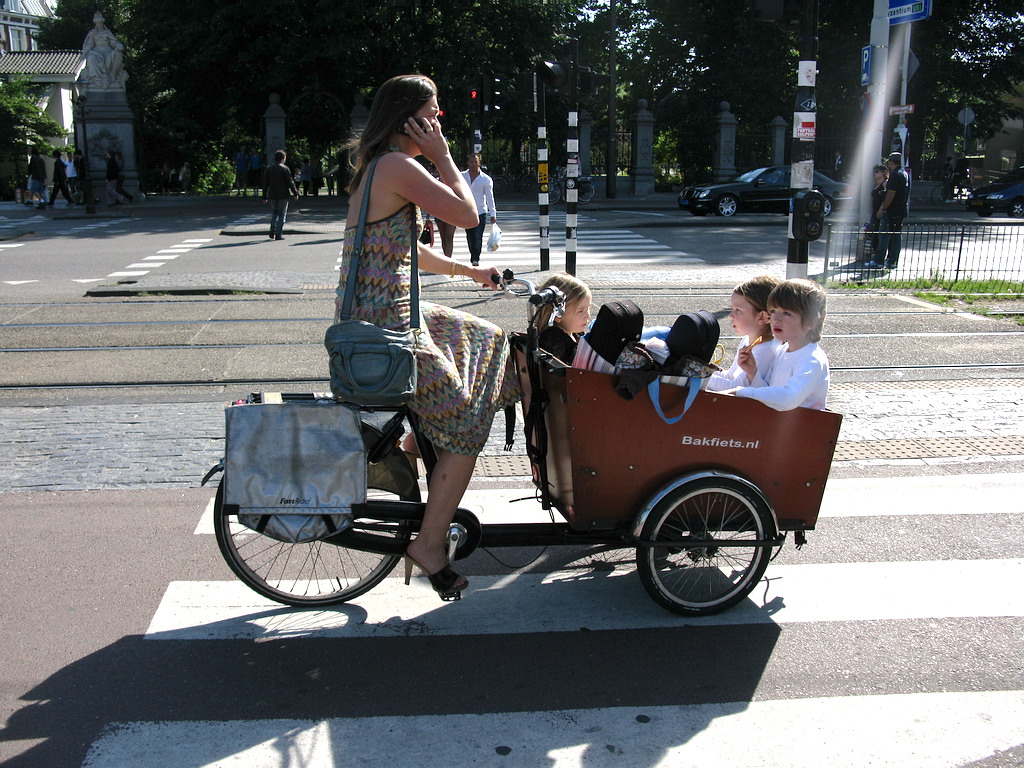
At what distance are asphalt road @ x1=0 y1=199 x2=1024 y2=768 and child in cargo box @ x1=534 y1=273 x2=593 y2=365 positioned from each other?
3.28 ft

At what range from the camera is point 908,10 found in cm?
1459

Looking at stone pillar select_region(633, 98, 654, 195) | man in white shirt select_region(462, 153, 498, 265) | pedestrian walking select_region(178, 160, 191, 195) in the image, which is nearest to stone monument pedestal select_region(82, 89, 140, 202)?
pedestrian walking select_region(178, 160, 191, 195)

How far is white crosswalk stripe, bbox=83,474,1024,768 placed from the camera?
2871 mm

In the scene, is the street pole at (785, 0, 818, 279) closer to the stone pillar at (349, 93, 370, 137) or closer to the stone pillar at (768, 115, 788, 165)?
the stone pillar at (349, 93, 370, 137)

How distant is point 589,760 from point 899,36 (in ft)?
73.9

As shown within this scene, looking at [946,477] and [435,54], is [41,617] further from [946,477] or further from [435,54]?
[435,54]

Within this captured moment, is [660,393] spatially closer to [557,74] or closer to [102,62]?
[557,74]

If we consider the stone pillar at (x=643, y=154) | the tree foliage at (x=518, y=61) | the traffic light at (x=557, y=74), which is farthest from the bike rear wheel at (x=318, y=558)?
the stone pillar at (x=643, y=154)

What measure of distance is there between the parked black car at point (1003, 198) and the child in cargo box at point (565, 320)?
100 ft

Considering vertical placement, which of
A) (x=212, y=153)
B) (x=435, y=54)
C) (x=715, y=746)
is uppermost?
(x=435, y=54)

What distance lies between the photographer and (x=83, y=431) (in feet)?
19.8

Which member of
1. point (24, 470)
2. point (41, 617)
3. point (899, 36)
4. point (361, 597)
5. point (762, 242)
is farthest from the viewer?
point (899, 36)

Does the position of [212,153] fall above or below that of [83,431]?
above

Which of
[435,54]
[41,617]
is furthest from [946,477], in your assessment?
[435,54]
